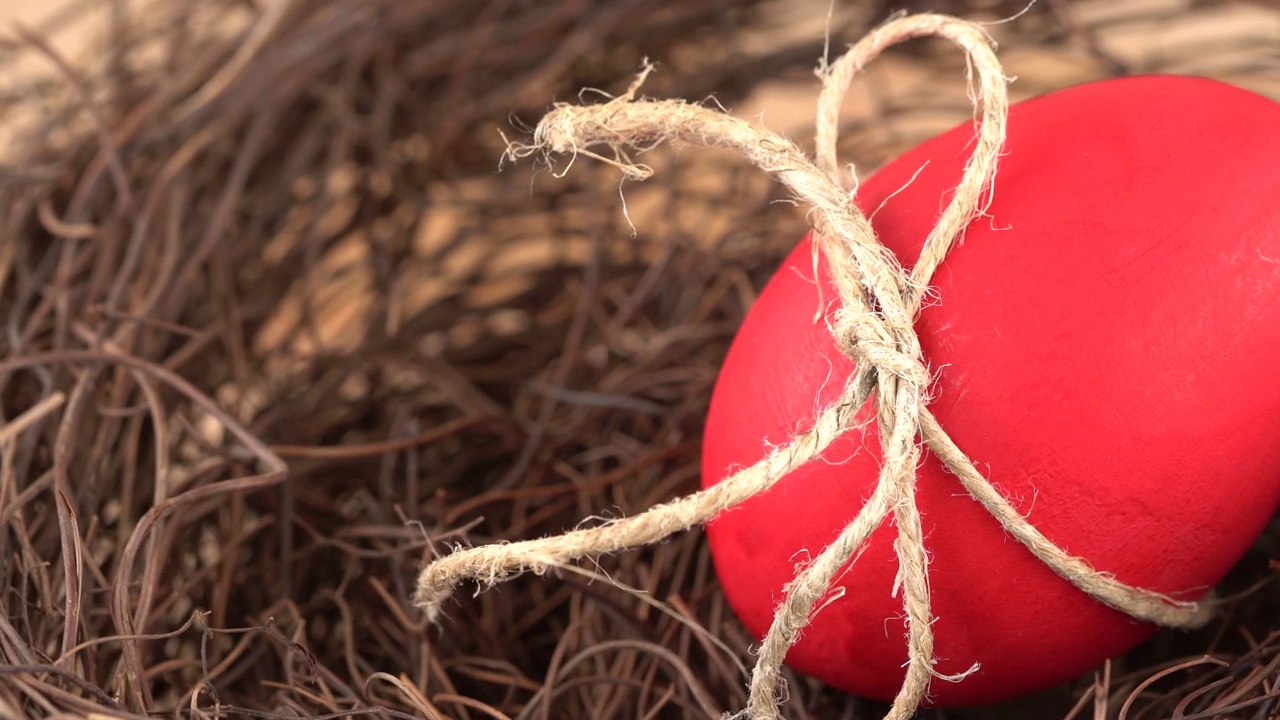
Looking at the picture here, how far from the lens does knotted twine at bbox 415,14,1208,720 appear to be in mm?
420

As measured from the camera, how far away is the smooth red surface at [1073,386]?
455mm

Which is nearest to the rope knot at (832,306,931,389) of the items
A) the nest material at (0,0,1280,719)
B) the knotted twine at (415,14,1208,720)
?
the knotted twine at (415,14,1208,720)

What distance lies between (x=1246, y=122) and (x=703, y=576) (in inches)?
14.0

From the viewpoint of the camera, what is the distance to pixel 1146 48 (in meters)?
0.84

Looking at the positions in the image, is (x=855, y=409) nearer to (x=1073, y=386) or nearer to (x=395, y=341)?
(x=1073, y=386)

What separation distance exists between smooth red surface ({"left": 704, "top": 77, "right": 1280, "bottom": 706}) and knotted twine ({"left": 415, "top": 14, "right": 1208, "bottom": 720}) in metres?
0.02

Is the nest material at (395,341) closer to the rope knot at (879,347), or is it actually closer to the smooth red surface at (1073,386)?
the smooth red surface at (1073,386)

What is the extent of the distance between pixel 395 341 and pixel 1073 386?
500mm

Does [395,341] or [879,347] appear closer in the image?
[879,347]

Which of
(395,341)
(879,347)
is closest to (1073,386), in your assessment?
(879,347)

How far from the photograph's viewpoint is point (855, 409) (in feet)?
1.41

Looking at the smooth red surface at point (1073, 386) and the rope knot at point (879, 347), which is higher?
the rope knot at point (879, 347)

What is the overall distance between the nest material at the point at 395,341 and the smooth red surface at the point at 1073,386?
0.06 meters

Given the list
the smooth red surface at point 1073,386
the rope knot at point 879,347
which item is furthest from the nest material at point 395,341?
the rope knot at point 879,347
